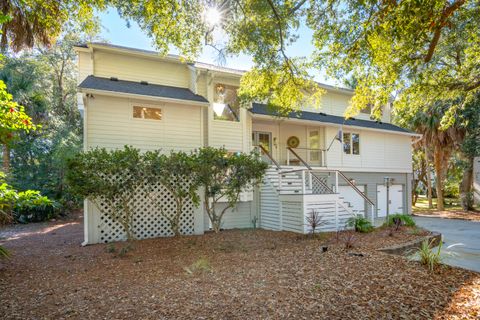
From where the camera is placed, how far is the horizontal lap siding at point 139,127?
369 inches

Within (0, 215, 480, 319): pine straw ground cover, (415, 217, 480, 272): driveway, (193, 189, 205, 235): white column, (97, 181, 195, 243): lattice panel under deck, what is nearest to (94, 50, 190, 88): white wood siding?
(97, 181, 195, 243): lattice panel under deck

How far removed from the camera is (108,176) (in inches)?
311

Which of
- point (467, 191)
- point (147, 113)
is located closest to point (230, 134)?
point (147, 113)

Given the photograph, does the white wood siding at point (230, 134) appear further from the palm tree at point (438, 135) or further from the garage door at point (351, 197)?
the palm tree at point (438, 135)

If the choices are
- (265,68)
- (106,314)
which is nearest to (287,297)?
(106,314)

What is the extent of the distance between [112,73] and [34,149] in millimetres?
9362

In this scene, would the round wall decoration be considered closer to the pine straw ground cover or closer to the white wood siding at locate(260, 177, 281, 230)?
the white wood siding at locate(260, 177, 281, 230)

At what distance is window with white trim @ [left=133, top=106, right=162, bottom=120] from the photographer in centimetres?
1008

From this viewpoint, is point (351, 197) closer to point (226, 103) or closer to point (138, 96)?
point (226, 103)

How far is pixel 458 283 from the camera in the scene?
4.80m

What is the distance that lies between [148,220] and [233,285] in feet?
18.1

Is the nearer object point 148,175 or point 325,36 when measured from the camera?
point 325,36

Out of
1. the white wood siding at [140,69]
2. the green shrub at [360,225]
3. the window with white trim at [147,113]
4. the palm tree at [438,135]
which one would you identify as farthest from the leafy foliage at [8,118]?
the palm tree at [438,135]

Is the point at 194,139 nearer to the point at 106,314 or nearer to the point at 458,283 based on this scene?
the point at 106,314
